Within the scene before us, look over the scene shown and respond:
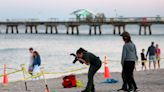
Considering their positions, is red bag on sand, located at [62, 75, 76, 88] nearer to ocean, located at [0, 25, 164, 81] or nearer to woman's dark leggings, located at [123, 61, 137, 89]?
woman's dark leggings, located at [123, 61, 137, 89]

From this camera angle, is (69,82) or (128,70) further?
(69,82)

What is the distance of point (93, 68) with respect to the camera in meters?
11.3

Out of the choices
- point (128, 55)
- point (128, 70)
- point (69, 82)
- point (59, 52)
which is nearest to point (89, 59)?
point (128, 55)

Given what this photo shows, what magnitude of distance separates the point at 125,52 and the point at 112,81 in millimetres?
4205

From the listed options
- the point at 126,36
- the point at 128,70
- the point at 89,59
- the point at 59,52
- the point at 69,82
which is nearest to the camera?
the point at 89,59

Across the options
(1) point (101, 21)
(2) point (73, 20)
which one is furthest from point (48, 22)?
(1) point (101, 21)

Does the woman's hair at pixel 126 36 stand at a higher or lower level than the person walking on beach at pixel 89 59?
higher

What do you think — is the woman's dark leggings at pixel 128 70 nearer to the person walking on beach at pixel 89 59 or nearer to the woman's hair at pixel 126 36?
the woman's hair at pixel 126 36

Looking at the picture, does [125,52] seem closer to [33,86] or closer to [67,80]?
[67,80]

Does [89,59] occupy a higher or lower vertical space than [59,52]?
higher

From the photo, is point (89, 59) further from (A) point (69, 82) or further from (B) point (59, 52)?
(B) point (59, 52)

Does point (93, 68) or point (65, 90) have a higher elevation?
point (93, 68)

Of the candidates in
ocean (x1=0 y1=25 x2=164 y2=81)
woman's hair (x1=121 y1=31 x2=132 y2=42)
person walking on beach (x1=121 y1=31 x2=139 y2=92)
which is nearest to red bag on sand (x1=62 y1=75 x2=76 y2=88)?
person walking on beach (x1=121 y1=31 x2=139 y2=92)

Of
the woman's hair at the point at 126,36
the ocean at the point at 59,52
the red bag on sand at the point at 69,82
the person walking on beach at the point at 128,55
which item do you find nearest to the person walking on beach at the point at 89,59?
the person walking on beach at the point at 128,55
